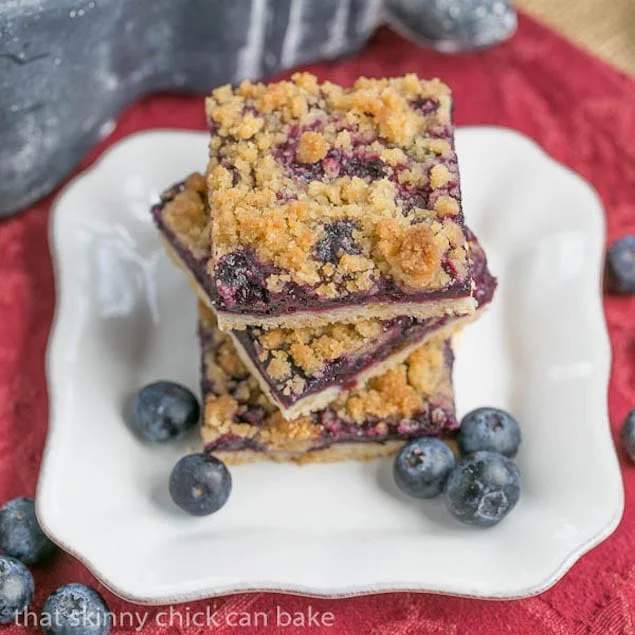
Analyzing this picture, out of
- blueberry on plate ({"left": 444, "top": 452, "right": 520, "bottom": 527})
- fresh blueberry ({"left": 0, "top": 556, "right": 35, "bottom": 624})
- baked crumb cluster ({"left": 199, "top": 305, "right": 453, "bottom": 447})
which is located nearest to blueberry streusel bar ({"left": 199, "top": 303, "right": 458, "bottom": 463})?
baked crumb cluster ({"left": 199, "top": 305, "right": 453, "bottom": 447})

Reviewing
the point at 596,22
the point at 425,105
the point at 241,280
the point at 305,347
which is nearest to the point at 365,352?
the point at 305,347

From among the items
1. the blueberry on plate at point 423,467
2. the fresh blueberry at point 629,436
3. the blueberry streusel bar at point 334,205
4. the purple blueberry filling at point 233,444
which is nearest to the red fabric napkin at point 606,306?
the fresh blueberry at point 629,436

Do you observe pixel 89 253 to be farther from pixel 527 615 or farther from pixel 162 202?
pixel 527 615

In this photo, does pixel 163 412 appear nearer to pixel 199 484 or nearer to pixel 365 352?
pixel 199 484

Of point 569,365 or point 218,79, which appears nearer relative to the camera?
point 569,365

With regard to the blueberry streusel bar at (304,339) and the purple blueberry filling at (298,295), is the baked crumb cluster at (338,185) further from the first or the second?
the blueberry streusel bar at (304,339)

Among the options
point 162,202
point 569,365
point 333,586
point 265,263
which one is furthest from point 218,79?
point 333,586
